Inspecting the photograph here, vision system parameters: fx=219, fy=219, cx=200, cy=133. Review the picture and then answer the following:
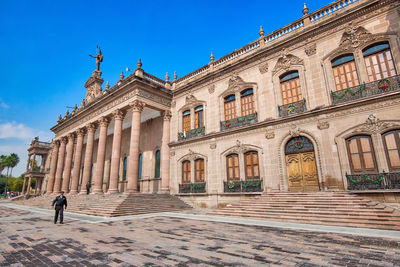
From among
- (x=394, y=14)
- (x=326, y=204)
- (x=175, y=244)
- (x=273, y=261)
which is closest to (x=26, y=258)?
(x=175, y=244)

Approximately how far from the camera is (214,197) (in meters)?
16.7

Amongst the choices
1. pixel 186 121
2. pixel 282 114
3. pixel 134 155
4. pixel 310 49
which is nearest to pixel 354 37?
pixel 310 49

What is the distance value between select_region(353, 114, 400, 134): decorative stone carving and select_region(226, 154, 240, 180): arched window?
767 cm

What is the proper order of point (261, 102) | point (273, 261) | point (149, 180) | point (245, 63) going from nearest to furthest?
point (273, 261)
point (261, 102)
point (245, 63)
point (149, 180)

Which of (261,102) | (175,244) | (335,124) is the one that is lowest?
(175,244)

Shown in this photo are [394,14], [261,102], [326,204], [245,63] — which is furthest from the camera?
[245,63]

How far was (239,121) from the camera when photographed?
16.6 metres

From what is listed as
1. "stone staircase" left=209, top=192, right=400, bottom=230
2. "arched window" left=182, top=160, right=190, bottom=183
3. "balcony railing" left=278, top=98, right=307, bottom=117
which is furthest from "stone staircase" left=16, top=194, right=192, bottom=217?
"balcony railing" left=278, top=98, right=307, bottom=117

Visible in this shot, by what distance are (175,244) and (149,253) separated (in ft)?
3.26

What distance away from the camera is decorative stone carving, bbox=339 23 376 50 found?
1240cm

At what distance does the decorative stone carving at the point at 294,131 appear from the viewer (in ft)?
44.8

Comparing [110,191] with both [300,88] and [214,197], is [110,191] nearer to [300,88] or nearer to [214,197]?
[214,197]

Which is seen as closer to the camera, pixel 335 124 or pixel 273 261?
pixel 273 261

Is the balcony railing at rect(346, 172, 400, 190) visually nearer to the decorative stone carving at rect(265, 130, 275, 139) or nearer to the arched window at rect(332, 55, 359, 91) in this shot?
the decorative stone carving at rect(265, 130, 275, 139)
